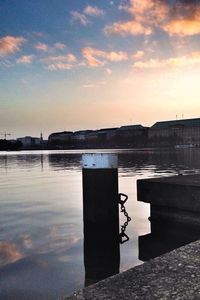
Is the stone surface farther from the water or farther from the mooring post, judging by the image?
the mooring post

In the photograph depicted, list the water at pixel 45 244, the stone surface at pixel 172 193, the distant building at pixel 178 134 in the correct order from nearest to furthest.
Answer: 1. the water at pixel 45 244
2. the stone surface at pixel 172 193
3. the distant building at pixel 178 134

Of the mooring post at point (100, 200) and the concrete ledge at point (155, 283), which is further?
the mooring post at point (100, 200)

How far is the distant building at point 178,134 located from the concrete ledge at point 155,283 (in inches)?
7104

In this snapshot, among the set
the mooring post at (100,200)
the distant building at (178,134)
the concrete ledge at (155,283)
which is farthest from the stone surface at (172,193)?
the distant building at (178,134)

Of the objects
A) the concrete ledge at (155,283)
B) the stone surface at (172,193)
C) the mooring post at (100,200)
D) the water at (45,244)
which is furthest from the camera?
the stone surface at (172,193)

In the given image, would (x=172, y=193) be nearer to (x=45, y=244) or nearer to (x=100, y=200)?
(x=100, y=200)

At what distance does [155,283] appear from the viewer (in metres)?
3.17

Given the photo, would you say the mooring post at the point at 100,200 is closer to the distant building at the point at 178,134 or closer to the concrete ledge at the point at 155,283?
the concrete ledge at the point at 155,283

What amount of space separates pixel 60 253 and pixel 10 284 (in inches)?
62.3

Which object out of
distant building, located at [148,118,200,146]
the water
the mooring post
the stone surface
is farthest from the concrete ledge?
distant building, located at [148,118,200,146]

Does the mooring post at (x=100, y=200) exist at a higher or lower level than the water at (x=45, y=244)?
higher

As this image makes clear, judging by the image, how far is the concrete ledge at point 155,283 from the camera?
293cm

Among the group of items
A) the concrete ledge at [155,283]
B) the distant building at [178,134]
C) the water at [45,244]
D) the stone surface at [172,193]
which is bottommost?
the water at [45,244]

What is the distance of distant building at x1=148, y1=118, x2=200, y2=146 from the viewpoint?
183 meters
